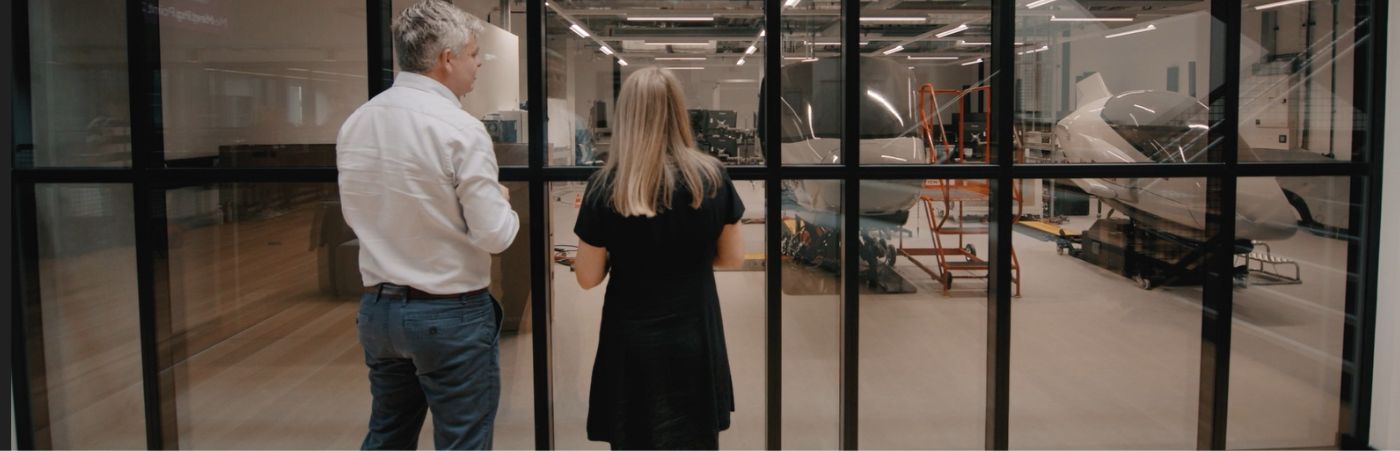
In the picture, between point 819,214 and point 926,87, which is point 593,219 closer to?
point 819,214

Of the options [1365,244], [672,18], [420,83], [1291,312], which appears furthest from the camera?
[1291,312]

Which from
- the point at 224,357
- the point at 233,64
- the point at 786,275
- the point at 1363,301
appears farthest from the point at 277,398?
the point at 1363,301

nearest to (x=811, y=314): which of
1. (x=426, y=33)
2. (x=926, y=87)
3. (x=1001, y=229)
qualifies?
(x=1001, y=229)

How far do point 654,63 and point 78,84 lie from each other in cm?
186

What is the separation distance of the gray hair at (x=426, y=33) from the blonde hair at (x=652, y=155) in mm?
438

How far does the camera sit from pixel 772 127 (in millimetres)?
2939

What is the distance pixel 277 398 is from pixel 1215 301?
10.5 ft

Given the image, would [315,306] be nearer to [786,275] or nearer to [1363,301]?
[786,275]

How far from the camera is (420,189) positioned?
2.12 meters

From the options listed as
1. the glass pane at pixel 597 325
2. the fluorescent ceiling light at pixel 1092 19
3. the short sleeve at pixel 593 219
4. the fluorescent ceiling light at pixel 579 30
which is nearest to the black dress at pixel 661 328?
the short sleeve at pixel 593 219

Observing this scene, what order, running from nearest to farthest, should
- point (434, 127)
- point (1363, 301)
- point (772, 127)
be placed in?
point (434, 127) → point (772, 127) → point (1363, 301)

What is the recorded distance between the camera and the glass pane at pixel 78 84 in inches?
118

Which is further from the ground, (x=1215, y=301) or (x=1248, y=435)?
(x=1215, y=301)

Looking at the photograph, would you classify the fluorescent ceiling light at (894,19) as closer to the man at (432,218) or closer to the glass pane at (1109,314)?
the glass pane at (1109,314)
